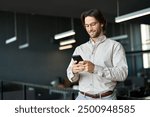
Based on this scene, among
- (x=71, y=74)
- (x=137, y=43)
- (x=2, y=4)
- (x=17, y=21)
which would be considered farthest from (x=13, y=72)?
(x=71, y=74)

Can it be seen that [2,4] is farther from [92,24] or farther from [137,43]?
[137,43]

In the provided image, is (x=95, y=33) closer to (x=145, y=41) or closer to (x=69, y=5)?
(x=69, y=5)

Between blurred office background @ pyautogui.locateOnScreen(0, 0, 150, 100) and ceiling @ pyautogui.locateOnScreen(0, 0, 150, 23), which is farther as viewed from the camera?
blurred office background @ pyautogui.locateOnScreen(0, 0, 150, 100)

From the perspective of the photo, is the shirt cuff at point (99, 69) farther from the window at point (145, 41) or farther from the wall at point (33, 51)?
the window at point (145, 41)

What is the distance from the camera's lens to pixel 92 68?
1.19 m

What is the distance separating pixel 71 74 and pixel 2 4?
17.5 feet

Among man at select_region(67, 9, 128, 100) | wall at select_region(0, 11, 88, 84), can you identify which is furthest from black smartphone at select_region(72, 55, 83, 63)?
wall at select_region(0, 11, 88, 84)

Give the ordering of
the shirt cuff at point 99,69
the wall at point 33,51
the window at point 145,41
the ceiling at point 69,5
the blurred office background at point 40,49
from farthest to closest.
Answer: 1. the window at point 145,41
2. the wall at point 33,51
3. the blurred office background at point 40,49
4. the ceiling at point 69,5
5. the shirt cuff at point 99,69

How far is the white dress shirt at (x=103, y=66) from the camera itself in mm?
1210

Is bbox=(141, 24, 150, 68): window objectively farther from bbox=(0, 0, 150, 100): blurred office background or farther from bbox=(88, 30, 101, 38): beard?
bbox=(88, 30, 101, 38): beard

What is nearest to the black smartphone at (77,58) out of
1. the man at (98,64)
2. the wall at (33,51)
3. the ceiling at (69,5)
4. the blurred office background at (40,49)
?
the man at (98,64)

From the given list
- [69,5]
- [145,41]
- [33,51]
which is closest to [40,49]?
[33,51]

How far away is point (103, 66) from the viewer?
124 cm

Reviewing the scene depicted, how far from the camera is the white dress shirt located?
121 cm
